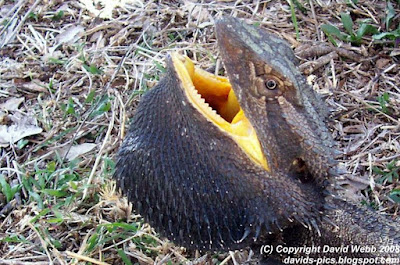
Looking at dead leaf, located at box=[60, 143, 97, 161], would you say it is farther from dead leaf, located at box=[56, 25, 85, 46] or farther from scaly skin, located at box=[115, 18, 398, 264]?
scaly skin, located at box=[115, 18, 398, 264]

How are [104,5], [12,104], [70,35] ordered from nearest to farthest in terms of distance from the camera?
[12,104] < [70,35] < [104,5]

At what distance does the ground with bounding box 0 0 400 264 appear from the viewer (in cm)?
351

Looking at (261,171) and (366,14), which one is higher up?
(261,171)

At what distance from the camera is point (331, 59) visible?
4.38 m

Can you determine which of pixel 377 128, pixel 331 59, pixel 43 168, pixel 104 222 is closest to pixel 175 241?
pixel 104 222

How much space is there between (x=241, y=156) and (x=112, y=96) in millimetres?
2158

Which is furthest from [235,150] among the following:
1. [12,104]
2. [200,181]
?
[12,104]

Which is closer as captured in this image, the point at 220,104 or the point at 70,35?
the point at 220,104

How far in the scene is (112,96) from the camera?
4301 mm

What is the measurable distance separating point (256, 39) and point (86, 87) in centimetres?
234

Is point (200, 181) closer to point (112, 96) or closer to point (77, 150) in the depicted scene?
point (77, 150)

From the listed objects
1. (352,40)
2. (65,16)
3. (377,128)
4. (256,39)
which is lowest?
(377,128)

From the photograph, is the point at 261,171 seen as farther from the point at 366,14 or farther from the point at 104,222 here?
the point at 366,14

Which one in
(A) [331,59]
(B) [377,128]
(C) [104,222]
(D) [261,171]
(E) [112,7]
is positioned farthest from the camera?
(E) [112,7]
